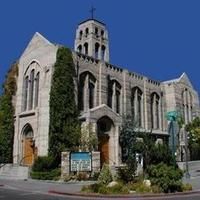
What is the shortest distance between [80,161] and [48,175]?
2924mm

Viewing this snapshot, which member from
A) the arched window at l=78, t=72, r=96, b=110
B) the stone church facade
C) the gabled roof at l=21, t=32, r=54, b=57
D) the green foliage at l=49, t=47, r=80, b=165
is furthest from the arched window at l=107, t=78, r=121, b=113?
the gabled roof at l=21, t=32, r=54, b=57

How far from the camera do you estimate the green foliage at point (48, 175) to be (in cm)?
2798

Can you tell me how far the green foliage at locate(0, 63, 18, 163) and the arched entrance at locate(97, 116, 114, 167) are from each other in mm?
9574

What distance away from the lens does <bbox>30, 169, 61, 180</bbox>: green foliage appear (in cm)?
2798

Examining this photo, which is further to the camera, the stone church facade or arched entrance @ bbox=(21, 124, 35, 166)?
arched entrance @ bbox=(21, 124, 35, 166)

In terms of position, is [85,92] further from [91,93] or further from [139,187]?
[139,187]

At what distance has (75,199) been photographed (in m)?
16.3

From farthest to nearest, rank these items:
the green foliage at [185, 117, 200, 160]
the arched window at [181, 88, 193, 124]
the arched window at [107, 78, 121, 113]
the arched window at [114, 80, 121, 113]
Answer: the arched window at [181, 88, 193, 124]
the arched window at [114, 80, 121, 113]
the arched window at [107, 78, 121, 113]
the green foliage at [185, 117, 200, 160]

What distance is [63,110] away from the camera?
108 feet

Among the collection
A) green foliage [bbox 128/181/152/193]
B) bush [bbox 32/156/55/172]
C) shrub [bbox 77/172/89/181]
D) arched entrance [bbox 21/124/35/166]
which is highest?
arched entrance [bbox 21/124/35/166]

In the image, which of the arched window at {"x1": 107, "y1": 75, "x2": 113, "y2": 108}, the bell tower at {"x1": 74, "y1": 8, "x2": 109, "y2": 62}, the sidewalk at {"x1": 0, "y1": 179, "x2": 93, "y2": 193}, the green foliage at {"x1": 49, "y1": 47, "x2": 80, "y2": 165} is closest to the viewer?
the sidewalk at {"x1": 0, "y1": 179, "x2": 93, "y2": 193}

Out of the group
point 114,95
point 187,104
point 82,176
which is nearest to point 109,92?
point 114,95

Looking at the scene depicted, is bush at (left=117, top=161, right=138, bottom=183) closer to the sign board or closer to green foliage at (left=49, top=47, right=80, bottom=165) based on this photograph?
the sign board

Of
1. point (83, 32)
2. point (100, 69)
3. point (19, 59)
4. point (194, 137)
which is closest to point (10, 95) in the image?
point (19, 59)
